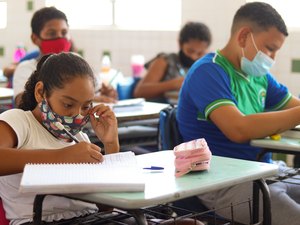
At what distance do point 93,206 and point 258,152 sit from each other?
100 centimetres

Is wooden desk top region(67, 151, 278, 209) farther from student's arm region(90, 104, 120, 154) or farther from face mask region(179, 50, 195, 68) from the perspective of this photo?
face mask region(179, 50, 195, 68)

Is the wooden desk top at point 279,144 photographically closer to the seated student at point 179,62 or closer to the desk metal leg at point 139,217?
the desk metal leg at point 139,217

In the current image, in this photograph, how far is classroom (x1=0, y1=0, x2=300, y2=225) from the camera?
5.79ft

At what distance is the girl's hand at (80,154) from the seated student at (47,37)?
1.99 meters

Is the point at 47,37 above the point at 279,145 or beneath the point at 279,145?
above

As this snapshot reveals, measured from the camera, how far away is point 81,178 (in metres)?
1.67

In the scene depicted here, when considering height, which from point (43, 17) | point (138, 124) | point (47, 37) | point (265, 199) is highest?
point (43, 17)

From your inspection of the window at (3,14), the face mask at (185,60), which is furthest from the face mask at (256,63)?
the window at (3,14)

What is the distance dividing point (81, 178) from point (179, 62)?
11.3ft

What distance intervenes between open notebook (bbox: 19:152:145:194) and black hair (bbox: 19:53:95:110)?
35cm

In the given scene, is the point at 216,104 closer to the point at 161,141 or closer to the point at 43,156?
the point at 161,141

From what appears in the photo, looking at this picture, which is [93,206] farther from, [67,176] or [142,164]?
[67,176]

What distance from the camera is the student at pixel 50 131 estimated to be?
1.89 meters

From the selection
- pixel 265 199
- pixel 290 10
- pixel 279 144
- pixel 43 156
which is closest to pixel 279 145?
pixel 279 144
